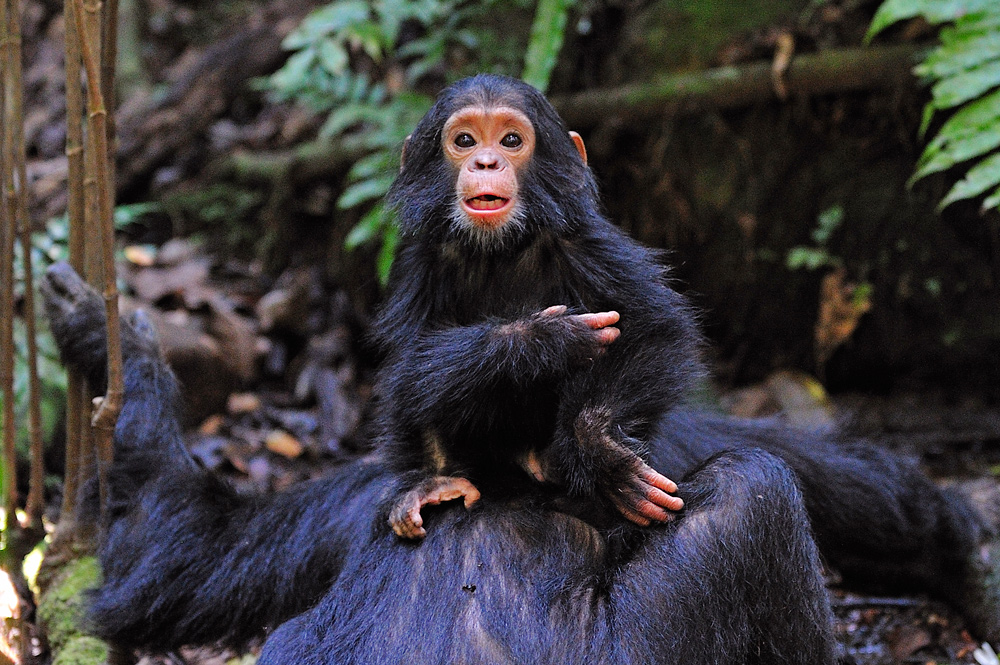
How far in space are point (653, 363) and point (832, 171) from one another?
14.7ft

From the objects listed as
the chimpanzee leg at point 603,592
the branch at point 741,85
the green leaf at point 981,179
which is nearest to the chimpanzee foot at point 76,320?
the chimpanzee leg at point 603,592

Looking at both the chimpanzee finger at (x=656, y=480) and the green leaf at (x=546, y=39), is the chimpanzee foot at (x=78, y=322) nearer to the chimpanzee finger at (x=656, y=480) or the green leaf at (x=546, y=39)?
the chimpanzee finger at (x=656, y=480)

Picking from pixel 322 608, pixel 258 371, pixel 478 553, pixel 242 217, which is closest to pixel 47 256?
pixel 258 371

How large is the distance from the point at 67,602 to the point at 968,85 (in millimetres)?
5492

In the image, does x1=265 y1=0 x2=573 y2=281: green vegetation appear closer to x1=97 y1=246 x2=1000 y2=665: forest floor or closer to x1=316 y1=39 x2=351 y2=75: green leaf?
x1=316 y1=39 x2=351 y2=75: green leaf

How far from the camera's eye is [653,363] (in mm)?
3855

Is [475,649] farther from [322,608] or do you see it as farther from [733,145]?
[733,145]

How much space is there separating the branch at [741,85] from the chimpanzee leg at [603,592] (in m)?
4.58

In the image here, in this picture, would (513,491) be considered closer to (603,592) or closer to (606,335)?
(603,592)

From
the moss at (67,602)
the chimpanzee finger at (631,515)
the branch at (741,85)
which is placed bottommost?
the moss at (67,602)

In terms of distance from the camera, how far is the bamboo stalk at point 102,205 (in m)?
3.75

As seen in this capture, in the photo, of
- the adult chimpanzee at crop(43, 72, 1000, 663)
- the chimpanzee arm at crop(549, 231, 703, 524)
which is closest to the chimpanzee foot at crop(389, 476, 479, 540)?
the adult chimpanzee at crop(43, 72, 1000, 663)

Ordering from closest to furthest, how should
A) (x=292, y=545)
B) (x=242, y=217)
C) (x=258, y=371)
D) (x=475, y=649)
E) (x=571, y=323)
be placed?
(x=475, y=649)
(x=571, y=323)
(x=292, y=545)
(x=258, y=371)
(x=242, y=217)

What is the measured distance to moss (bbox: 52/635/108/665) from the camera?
4.55 metres
